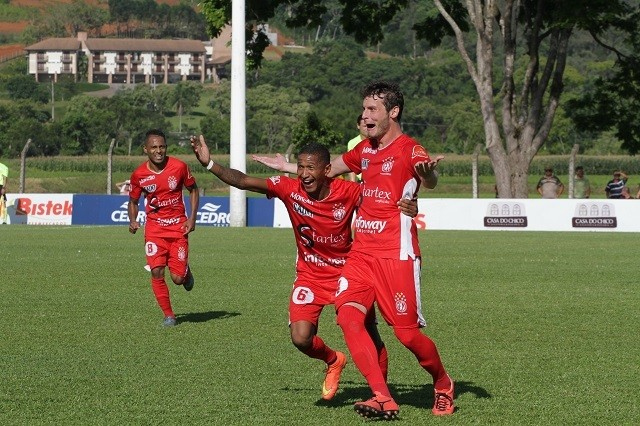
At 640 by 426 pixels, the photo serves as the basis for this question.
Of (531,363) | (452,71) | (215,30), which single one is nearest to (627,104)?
(215,30)

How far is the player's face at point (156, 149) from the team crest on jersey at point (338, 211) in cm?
499

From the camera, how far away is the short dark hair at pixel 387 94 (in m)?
8.22

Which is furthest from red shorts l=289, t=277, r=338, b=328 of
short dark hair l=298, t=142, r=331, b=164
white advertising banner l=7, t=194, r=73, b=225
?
white advertising banner l=7, t=194, r=73, b=225

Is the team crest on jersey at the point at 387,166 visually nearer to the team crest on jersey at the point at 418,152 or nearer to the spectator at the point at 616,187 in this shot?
the team crest on jersey at the point at 418,152

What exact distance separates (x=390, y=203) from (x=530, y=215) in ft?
89.2

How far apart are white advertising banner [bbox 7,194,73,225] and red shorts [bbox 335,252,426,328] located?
31.8 m

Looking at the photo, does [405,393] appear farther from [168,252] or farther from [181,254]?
[168,252]

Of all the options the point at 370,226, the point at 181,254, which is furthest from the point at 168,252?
the point at 370,226

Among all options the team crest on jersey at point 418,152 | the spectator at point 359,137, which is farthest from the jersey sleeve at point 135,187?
the team crest on jersey at point 418,152

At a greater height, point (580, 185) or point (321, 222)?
point (580, 185)

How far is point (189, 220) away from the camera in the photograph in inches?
538

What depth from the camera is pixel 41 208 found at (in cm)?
3931

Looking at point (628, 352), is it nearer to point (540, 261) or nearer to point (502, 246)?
point (540, 261)

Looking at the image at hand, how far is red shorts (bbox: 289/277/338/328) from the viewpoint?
29.0 ft
